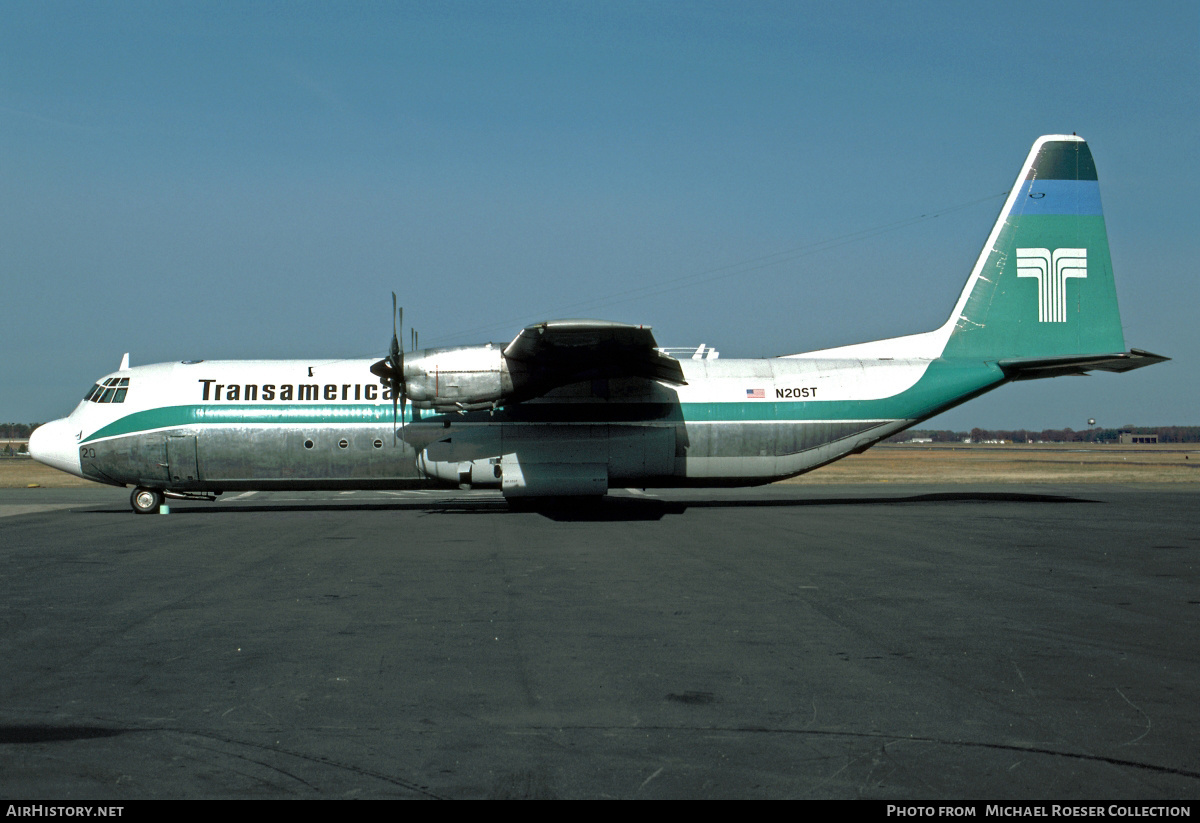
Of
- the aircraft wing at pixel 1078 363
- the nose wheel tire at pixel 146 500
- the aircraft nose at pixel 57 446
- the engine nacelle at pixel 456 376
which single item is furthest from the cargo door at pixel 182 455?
the aircraft wing at pixel 1078 363

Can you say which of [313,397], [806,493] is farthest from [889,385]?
[313,397]

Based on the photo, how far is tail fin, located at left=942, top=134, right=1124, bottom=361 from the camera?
2367 cm

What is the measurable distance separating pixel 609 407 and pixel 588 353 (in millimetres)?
Answer: 2420

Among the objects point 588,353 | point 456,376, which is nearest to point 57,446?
point 456,376

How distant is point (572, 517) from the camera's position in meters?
21.0

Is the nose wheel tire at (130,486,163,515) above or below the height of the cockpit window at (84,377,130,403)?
below

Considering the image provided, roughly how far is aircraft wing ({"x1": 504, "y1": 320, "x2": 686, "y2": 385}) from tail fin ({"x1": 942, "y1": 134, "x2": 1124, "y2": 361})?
867 cm

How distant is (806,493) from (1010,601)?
68.7 ft

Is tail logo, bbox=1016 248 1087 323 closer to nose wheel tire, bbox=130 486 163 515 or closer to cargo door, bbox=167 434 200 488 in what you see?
cargo door, bbox=167 434 200 488

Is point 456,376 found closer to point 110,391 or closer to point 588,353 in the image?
point 588,353

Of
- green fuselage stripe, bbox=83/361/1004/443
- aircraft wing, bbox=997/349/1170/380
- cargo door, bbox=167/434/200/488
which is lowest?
cargo door, bbox=167/434/200/488

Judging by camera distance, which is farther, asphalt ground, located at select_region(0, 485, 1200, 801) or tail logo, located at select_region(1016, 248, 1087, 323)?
tail logo, located at select_region(1016, 248, 1087, 323)

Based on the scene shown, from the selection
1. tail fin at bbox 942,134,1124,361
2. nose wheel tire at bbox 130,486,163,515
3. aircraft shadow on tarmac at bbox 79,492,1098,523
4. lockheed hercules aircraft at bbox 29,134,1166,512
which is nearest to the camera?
lockheed hercules aircraft at bbox 29,134,1166,512

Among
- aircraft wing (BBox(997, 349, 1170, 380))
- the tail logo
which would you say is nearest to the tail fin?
the tail logo
